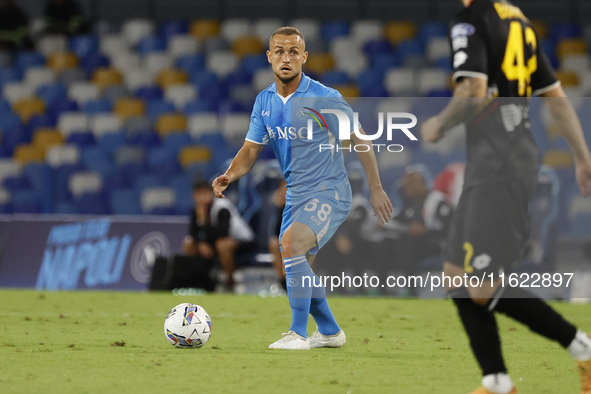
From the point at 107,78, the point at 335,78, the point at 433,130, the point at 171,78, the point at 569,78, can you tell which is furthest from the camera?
the point at 107,78

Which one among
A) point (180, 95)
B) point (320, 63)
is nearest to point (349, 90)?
point (320, 63)

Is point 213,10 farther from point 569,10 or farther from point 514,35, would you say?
point 514,35

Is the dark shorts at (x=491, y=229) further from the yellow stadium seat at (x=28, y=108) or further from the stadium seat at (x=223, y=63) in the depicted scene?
the yellow stadium seat at (x=28, y=108)

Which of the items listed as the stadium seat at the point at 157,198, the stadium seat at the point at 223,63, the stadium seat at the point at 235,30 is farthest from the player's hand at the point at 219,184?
the stadium seat at the point at 235,30

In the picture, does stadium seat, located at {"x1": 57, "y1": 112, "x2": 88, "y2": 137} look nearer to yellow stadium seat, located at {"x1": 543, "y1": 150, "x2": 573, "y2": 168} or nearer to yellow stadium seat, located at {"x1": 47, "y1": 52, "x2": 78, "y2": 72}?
yellow stadium seat, located at {"x1": 47, "y1": 52, "x2": 78, "y2": 72}

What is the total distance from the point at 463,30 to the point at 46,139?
13.0 metres

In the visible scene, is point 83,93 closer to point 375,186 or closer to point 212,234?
point 212,234

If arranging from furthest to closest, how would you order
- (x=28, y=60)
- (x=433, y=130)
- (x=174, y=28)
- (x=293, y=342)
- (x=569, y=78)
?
(x=28, y=60) → (x=174, y=28) → (x=569, y=78) → (x=293, y=342) → (x=433, y=130)

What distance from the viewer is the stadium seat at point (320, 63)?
604 inches

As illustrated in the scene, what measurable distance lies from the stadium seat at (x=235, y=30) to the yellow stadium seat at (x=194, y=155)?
2.82m

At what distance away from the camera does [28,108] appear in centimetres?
1608

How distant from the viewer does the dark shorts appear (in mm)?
3629

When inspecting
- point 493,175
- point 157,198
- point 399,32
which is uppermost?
point 399,32

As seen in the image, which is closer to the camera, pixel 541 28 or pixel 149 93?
pixel 541 28
